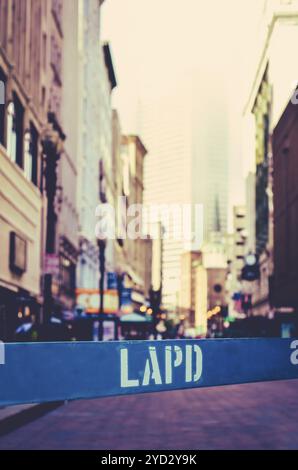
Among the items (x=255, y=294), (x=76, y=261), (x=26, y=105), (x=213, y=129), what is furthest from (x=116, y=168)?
(x=213, y=129)

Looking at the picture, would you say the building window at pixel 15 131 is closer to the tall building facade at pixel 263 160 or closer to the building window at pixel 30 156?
the building window at pixel 30 156

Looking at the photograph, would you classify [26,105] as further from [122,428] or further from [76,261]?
[76,261]

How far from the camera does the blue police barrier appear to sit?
5582 millimetres

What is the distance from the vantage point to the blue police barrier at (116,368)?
558cm

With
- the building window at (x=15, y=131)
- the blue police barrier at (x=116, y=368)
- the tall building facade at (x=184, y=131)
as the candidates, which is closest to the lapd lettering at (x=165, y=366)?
the blue police barrier at (x=116, y=368)

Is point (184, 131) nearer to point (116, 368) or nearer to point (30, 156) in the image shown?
point (116, 368)

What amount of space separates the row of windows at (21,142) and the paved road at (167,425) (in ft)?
25.5

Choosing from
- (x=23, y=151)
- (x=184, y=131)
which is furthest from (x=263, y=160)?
(x=184, y=131)

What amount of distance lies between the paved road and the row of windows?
7773 millimetres

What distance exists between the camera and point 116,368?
5902 mm

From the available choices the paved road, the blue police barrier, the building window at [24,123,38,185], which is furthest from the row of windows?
the blue police barrier

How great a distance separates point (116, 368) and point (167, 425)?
385 inches

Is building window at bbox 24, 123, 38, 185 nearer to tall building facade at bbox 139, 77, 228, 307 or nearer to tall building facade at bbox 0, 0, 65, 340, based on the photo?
tall building facade at bbox 0, 0, 65, 340

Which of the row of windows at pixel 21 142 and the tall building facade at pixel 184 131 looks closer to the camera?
the tall building facade at pixel 184 131
